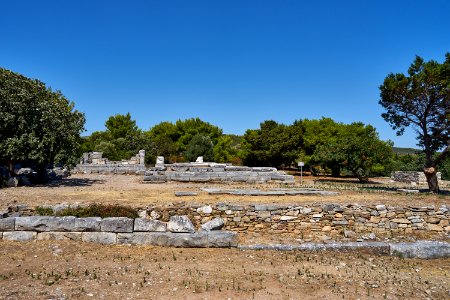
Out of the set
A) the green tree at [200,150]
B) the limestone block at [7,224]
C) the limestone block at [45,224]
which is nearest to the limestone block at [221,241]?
the limestone block at [45,224]

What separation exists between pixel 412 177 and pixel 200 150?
77.6ft

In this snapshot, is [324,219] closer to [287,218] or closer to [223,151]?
[287,218]

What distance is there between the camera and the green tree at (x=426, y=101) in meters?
17.2


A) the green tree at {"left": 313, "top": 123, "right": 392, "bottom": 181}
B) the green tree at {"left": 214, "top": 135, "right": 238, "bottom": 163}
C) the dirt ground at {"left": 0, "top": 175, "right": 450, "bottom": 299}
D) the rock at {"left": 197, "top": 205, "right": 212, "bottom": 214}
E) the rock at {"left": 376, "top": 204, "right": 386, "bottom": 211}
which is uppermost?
the green tree at {"left": 214, "top": 135, "right": 238, "bottom": 163}

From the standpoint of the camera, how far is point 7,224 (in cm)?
981

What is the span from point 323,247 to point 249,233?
8.84ft

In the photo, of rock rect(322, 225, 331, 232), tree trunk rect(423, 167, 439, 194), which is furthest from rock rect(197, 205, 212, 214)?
tree trunk rect(423, 167, 439, 194)

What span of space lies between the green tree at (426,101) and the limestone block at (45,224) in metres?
16.2

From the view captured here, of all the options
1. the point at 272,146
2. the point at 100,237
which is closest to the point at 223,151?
the point at 272,146

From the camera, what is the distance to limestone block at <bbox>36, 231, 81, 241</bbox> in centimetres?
983

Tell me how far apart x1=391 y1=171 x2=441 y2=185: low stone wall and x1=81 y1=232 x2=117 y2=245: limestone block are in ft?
83.4

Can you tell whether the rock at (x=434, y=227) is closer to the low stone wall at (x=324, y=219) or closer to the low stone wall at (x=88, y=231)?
the low stone wall at (x=324, y=219)

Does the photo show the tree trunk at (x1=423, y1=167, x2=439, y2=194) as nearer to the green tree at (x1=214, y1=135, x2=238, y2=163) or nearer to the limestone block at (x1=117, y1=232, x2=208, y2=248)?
the limestone block at (x1=117, y1=232, x2=208, y2=248)

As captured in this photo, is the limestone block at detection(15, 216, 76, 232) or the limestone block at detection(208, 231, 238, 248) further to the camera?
the limestone block at detection(15, 216, 76, 232)
